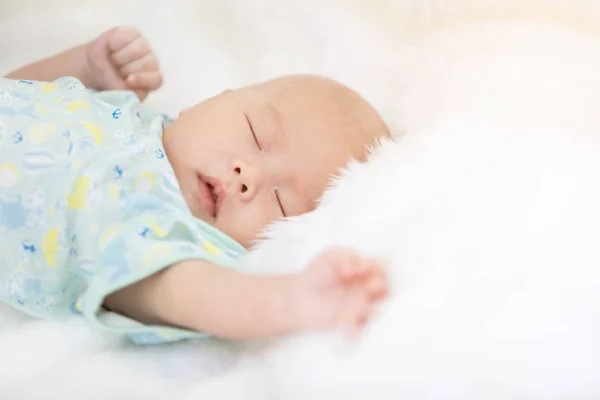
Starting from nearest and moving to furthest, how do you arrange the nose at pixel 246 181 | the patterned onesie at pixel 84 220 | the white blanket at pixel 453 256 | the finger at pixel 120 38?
the white blanket at pixel 453 256, the patterned onesie at pixel 84 220, the nose at pixel 246 181, the finger at pixel 120 38

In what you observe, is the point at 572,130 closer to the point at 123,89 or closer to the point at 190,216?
the point at 190,216

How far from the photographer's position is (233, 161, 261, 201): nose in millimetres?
849

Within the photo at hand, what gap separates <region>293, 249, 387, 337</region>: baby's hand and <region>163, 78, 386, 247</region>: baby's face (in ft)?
0.75

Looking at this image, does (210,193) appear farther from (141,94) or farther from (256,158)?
(141,94)

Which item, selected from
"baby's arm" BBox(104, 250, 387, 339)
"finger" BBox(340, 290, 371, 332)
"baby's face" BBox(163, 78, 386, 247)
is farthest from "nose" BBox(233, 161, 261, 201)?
"finger" BBox(340, 290, 371, 332)

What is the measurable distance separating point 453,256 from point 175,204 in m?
0.34

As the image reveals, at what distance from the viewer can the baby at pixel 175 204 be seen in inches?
26.1

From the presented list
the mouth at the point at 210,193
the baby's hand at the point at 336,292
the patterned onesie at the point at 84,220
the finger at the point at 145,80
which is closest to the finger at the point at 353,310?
the baby's hand at the point at 336,292

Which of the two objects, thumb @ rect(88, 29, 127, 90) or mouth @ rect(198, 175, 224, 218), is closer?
mouth @ rect(198, 175, 224, 218)

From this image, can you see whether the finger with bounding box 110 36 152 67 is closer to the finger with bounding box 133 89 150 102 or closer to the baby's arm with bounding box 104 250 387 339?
the finger with bounding box 133 89 150 102

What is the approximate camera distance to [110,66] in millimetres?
1112

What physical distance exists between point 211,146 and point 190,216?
0.41 ft

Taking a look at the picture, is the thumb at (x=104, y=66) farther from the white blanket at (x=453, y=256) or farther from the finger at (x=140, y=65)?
the white blanket at (x=453, y=256)

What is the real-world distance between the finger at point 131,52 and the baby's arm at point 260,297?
0.46 metres
